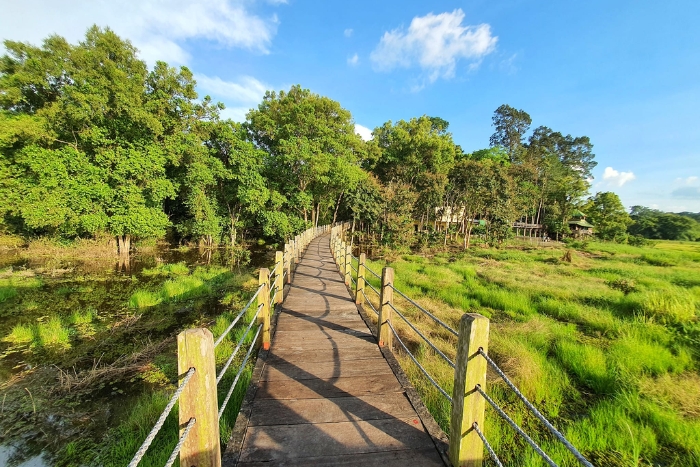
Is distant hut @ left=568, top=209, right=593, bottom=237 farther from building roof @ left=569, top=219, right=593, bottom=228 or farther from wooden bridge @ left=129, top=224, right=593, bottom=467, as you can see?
wooden bridge @ left=129, top=224, right=593, bottom=467

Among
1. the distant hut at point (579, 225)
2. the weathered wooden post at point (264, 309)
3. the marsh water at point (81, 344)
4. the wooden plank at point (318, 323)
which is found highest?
the distant hut at point (579, 225)

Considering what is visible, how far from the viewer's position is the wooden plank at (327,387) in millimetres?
2863

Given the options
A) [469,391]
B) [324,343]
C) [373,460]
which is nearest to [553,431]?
[469,391]

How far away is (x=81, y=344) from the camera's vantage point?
19.5ft

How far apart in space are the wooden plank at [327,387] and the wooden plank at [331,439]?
1.40 feet

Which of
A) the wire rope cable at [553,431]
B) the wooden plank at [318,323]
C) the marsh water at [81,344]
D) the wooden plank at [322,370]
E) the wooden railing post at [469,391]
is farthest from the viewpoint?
the wooden plank at [318,323]

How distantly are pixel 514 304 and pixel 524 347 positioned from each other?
3.24 m

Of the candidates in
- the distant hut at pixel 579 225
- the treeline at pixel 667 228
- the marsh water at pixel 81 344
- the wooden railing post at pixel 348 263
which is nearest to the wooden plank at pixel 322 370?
the marsh water at pixel 81 344

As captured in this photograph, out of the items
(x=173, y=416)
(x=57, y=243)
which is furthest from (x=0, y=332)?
(x=57, y=243)

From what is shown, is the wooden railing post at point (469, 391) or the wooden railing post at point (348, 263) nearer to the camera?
the wooden railing post at point (469, 391)

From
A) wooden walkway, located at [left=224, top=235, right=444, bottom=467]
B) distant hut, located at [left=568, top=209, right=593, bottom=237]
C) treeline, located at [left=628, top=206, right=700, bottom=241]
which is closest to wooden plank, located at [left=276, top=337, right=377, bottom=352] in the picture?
wooden walkway, located at [left=224, top=235, right=444, bottom=467]

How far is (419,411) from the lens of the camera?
2.61 meters

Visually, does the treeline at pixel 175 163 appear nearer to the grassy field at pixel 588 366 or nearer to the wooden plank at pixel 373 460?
the grassy field at pixel 588 366

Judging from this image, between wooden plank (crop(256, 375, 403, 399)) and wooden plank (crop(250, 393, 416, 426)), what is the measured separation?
80 mm
